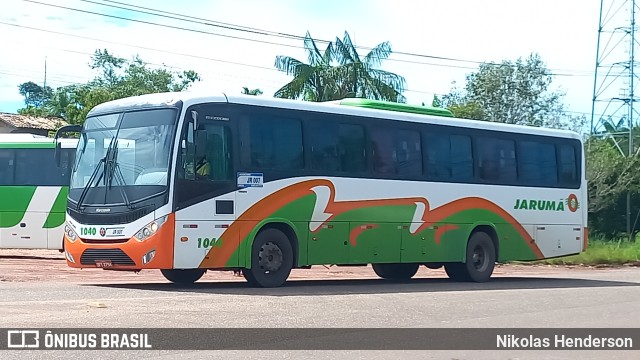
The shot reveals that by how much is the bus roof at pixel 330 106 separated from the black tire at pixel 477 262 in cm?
240

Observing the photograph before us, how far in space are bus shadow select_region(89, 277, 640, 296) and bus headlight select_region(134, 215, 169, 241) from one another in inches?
38.7

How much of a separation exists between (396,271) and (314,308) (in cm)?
931

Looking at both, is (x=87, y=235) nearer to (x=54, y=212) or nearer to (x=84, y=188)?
(x=84, y=188)

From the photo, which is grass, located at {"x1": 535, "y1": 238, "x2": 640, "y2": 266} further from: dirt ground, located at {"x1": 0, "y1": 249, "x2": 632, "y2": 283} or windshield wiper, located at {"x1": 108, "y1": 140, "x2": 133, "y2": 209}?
windshield wiper, located at {"x1": 108, "y1": 140, "x2": 133, "y2": 209}

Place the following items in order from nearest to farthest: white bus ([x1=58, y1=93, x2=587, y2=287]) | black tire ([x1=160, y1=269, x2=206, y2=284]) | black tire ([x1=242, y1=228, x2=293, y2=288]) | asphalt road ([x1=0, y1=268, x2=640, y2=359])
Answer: asphalt road ([x1=0, y1=268, x2=640, y2=359])
white bus ([x1=58, y1=93, x2=587, y2=287])
black tire ([x1=242, y1=228, x2=293, y2=288])
black tire ([x1=160, y1=269, x2=206, y2=284])

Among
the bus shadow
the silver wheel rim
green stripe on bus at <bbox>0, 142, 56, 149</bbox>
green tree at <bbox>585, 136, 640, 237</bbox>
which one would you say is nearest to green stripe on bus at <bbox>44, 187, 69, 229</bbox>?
green stripe on bus at <bbox>0, 142, 56, 149</bbox>

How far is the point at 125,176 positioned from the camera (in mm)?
17094

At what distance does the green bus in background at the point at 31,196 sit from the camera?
28.9 meters

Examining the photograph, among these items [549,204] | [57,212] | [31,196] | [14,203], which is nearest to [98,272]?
[57,212]

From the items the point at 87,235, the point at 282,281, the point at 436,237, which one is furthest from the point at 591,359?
the point at 436,237

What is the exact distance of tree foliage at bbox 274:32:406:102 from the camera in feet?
122

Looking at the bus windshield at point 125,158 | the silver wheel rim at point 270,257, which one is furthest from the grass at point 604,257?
the bus windshield at point 125,158

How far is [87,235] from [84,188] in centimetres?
85

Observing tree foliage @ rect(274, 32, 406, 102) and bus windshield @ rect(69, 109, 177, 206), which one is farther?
tree foliage @ rect(274, 32, 406, 102)
